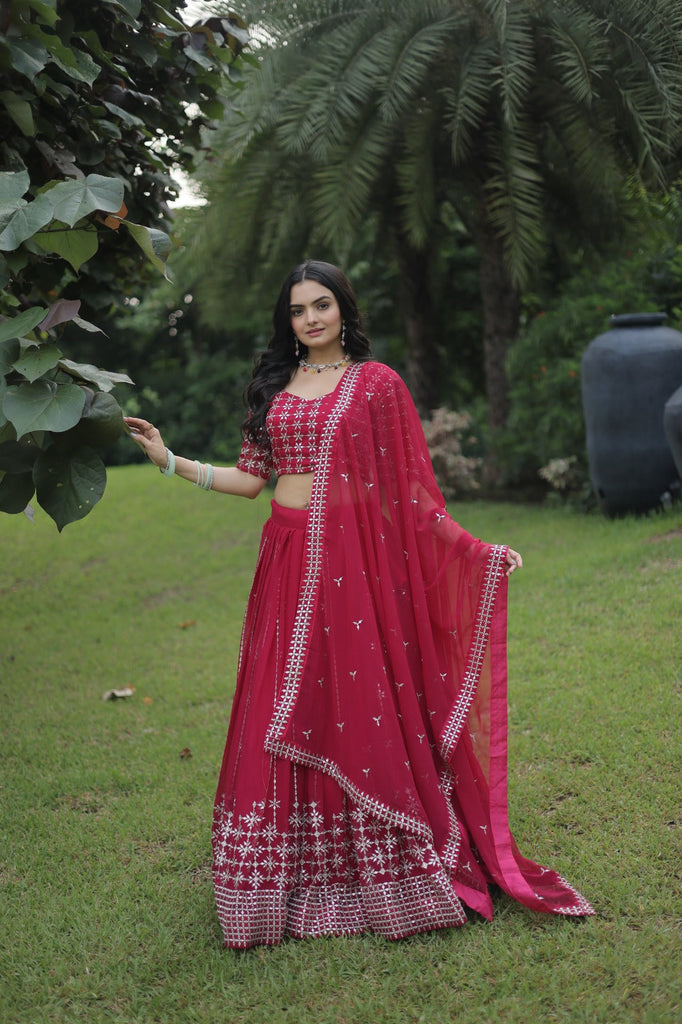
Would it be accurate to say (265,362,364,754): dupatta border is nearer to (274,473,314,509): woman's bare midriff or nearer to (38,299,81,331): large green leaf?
(274,473,314,509): woman's bare midriff

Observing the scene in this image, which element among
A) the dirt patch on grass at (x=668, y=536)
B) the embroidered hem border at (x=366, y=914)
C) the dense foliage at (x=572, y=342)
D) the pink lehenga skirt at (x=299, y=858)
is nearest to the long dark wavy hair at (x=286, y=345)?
the pink lehenga skirt at (x=299, y=858)

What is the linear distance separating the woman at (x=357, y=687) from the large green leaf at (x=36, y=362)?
29.7 inches

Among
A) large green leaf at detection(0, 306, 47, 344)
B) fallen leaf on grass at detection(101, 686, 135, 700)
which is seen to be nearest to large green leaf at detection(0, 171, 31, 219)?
large green leaf at detection(0, 306, 47, 344)

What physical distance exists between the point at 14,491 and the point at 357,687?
3.37 ft

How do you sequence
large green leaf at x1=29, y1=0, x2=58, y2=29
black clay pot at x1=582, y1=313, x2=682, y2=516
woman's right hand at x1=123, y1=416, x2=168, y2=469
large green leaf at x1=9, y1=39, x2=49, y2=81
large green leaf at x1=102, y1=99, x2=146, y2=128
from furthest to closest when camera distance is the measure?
black clay pot at x1=582, y1=313, x2=682, y2=516
large green leaf at x1=102, y1=99, x2=146, y2=128
woman's right hand at x1=123, y1=416, x2=168, y2=469
large green leaf at x1=9, y1=39, x2=49, y2=81
large green leaf at x1=29, y1=0, x2=58, y2=29

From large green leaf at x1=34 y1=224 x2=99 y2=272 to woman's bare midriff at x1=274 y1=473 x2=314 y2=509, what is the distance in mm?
951

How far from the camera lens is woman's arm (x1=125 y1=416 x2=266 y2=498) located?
256cm

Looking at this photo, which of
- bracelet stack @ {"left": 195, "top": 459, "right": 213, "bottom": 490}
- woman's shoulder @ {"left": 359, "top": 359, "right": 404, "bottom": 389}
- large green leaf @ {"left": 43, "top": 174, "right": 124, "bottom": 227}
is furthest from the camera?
bracelet stack @ {"left": 195, "top": 459, "right": 213, "bottom": 490}

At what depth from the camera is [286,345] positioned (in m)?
2.81

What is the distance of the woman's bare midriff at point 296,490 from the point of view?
8.65ft

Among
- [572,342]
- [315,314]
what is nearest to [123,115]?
[315,314]

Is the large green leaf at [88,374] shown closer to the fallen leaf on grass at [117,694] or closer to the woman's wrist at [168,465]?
the woman's wrist at [168,465]

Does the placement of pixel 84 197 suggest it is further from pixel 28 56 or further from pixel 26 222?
pixel 28 56

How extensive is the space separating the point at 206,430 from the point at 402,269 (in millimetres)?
8275
